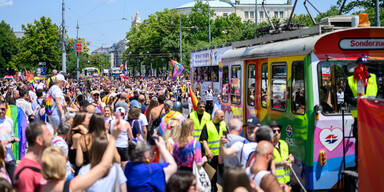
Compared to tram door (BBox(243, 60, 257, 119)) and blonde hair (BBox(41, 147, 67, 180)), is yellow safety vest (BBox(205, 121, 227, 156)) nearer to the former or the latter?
tram door (BBox(243, 60, 257, 119))

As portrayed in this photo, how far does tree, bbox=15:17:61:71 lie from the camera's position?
187ft

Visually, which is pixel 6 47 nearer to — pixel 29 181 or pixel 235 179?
pixel 29 181

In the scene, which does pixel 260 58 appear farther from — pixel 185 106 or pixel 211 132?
pixel 185 106

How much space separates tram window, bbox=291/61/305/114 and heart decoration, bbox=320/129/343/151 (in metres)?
0.55

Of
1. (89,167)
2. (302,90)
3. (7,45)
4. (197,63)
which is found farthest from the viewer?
(7,45)

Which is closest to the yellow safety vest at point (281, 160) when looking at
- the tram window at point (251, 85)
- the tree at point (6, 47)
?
the tram window at point (251, 85)

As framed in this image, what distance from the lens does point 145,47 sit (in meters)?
77.0

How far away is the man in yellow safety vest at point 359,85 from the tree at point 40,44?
54272 millimetres

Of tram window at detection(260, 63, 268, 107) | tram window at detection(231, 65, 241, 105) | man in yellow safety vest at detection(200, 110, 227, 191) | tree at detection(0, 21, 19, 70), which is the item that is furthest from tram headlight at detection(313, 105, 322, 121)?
tree at detection(0, 21, 19, 70)

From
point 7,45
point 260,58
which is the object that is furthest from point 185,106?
point 7,45

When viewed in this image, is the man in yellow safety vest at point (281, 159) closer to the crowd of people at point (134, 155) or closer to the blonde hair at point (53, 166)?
the crowd of people at point (134, 155)

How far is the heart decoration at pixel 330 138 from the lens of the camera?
23.5 ft

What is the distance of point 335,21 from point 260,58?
181 cm

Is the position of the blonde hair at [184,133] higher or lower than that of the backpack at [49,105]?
lower
